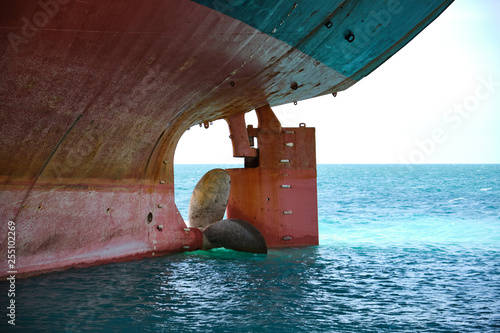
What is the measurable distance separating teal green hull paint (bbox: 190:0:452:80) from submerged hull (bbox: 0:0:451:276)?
0.02m

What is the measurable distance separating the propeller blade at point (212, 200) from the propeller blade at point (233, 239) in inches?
35.3

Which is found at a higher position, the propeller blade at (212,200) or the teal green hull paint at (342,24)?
the teal green hull paint at (342,24)

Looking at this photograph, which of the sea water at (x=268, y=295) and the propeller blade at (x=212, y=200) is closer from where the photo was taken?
the sea water at (x=268, y=295)

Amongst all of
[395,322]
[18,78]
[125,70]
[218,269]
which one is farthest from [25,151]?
[395,322]

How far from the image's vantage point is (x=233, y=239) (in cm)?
927

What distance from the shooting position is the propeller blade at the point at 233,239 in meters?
9.25

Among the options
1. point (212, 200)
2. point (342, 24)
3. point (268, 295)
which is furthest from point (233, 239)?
point (342, 24)

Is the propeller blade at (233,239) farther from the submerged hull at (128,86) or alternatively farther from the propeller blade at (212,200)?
the propeller blade at (212,200)

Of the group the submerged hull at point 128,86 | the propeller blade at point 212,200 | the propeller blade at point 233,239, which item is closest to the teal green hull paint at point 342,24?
the submerged hull at point 128,86

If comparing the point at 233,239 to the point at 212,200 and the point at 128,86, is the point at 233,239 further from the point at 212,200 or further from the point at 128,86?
the point at 128,86

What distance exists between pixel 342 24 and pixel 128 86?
10.2 ft

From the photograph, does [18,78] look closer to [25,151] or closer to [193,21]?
[25,151]

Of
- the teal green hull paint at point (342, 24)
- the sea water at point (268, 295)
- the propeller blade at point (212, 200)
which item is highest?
the teal green hull paint at point (342, 24)

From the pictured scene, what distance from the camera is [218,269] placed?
789cm
